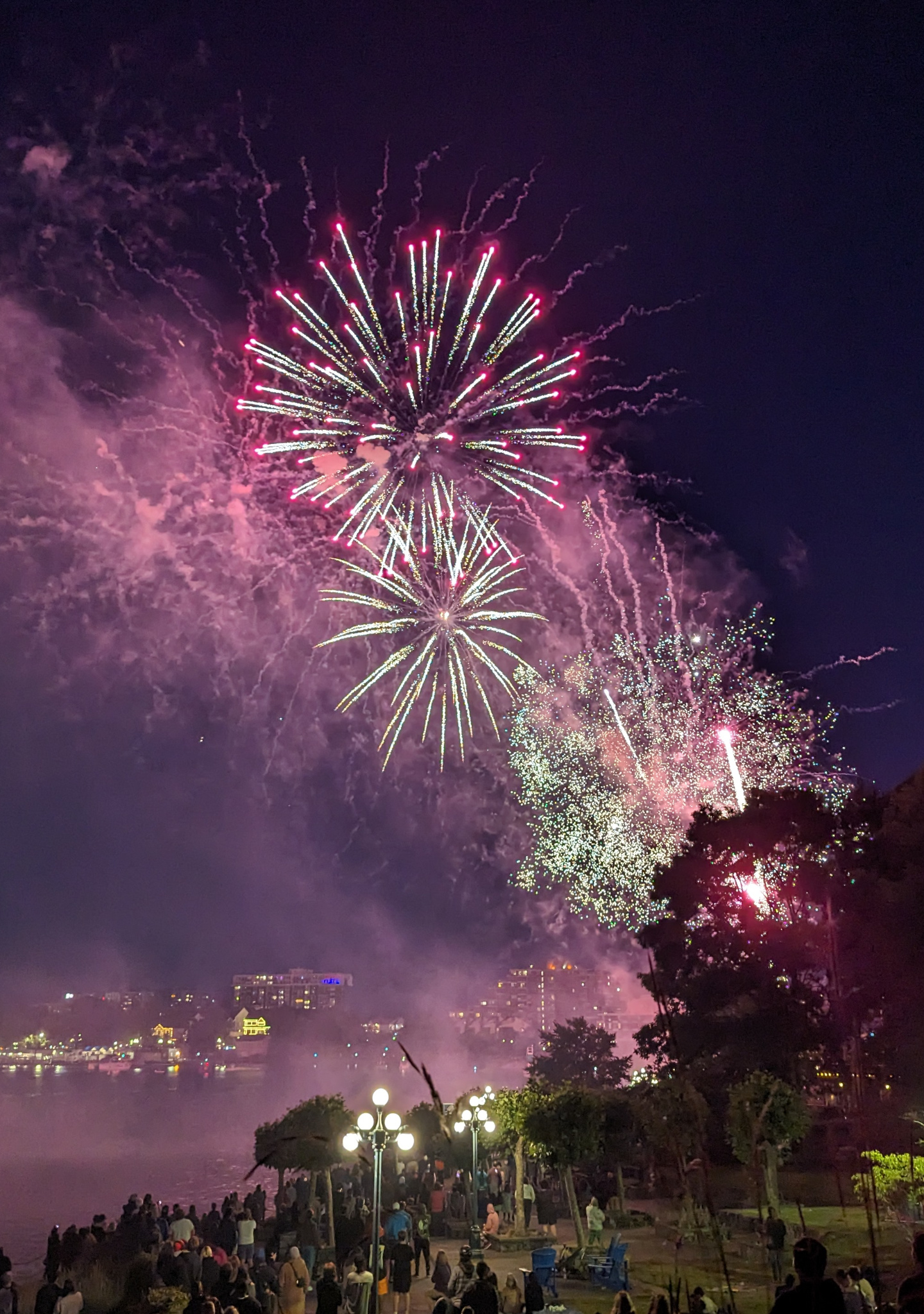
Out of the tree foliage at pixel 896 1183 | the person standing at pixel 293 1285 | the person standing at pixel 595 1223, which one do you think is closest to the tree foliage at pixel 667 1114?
the person standing at pixel 595 1223

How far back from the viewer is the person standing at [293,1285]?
36.9ft

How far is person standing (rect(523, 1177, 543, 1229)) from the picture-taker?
20922mm

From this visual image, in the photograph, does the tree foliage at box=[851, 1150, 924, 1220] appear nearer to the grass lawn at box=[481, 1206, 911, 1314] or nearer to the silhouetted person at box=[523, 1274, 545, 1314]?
the grass lawn at box=[481, 1206, 911, 1314]

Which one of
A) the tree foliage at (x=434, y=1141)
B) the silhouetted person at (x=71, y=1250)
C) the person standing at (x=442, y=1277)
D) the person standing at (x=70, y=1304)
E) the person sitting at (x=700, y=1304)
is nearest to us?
the person sitting at (x=700, y=1304)

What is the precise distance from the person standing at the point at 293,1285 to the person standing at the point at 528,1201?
10.6 meters

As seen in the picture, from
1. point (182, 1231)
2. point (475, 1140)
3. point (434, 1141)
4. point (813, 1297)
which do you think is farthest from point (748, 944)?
point (813, 1297)

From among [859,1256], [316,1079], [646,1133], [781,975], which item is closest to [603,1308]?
[859,1256]

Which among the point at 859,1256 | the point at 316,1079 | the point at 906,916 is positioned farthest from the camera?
the point at 316,1079

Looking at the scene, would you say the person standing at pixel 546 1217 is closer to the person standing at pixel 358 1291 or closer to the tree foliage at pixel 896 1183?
the tree foliage at pixel 896 1183

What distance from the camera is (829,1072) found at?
33844 millimetres

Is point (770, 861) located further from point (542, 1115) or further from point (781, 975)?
point (542, 1115)

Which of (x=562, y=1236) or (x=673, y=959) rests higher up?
(x=673, y=959)

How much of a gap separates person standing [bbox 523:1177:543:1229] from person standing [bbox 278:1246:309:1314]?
1059 centimetres

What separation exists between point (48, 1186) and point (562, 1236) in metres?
33.5
